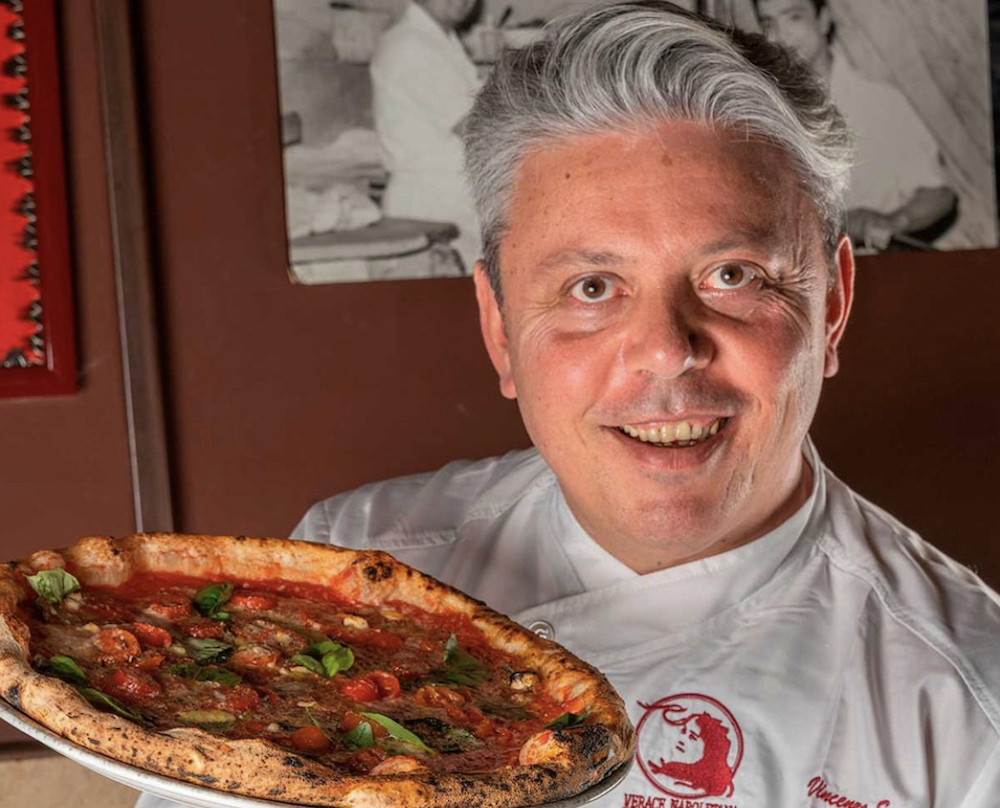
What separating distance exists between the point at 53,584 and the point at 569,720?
1.97 feet

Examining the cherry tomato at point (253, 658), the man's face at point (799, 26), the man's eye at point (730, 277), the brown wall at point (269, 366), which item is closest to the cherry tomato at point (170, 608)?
the cherry tomato at point (253, 658)

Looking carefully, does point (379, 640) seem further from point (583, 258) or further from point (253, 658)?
point (583, 258)

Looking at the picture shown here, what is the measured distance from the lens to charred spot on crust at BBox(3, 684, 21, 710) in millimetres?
1220

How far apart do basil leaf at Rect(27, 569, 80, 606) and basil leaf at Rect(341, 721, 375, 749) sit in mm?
414

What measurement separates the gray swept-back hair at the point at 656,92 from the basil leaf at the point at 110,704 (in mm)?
907

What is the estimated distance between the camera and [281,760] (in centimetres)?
116

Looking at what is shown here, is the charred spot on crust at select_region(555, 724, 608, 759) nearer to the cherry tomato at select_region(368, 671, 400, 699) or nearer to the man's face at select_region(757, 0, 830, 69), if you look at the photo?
the cherry tomato at select_region(368, 671, 400, 699)

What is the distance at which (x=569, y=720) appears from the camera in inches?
51.9

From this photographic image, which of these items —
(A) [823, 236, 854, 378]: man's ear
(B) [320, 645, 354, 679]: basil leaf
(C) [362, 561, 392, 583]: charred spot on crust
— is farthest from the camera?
(A) [823, 236, 854, 378]: man's ear

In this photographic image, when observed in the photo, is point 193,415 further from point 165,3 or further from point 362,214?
point 165,3

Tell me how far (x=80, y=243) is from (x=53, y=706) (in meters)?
1.48

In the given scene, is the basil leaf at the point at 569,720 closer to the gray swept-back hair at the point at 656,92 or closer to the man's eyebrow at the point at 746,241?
the man's eyebrow at the point at 746,241

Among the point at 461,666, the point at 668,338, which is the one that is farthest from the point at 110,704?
the point at 668,338

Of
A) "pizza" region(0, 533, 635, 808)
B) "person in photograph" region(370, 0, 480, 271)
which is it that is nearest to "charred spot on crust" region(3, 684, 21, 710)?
"pizza" region(0, 533, 635, 808)
